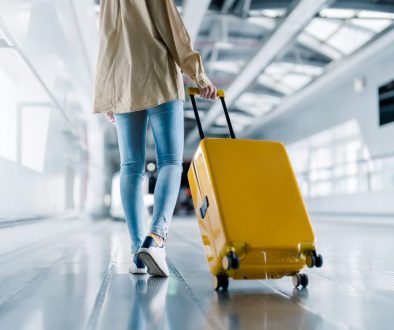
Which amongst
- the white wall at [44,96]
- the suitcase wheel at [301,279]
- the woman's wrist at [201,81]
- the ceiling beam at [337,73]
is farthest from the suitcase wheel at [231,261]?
the ceiling beam at [337,73]

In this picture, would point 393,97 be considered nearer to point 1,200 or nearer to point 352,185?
point 352,185

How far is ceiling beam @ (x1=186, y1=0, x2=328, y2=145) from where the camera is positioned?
20.6 ft

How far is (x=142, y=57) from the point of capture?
6.09ft

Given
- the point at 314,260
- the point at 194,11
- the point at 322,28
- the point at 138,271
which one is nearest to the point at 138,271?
the point at 138,271

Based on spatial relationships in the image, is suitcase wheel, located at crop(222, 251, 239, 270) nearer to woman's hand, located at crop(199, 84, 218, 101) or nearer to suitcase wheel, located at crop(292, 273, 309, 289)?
suitcase wheel, located at crop(292, 273, 309, 289)

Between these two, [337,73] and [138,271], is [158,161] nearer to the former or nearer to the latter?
[138,271]

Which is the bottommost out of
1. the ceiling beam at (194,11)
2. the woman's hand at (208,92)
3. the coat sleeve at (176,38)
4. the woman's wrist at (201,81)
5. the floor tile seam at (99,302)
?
the floor tile seam at (99,302)

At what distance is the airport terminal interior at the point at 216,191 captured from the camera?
1.29 m

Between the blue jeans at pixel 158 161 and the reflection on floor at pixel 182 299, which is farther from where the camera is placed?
the blue jeans at pixel 158 161

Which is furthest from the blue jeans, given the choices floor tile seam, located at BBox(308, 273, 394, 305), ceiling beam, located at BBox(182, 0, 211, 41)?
ceiling beam, located at BBox(182, 0, 211, 41)

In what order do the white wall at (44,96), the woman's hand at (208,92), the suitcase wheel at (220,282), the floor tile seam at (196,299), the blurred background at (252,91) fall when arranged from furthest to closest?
the blurred background at (252,91) < the white wall at (44,96) < the woman's hand at (208,92) < the suitcase wheel at (220,282) < the floor tile seam at (196,299)

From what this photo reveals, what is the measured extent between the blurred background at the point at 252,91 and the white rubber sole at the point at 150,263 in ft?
3.91

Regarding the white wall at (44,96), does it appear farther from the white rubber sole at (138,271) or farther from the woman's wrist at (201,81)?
the woman's wrist at (201,81)

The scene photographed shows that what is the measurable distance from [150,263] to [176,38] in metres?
0.93
